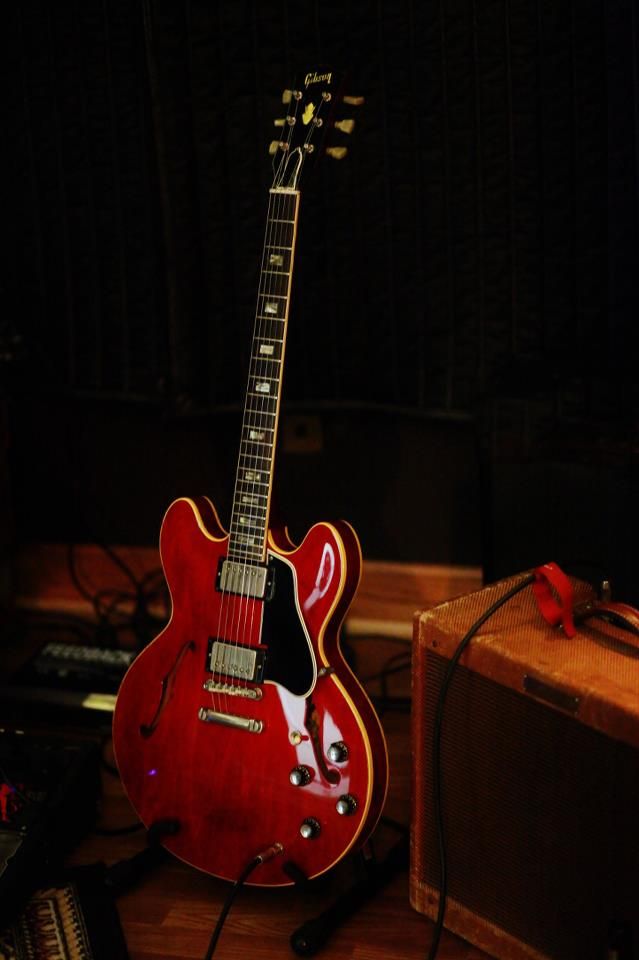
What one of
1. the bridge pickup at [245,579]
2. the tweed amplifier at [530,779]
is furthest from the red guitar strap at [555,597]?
the bridge pickup at [245,579]

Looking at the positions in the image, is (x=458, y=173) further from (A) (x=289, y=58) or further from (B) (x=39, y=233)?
(B) (x=39, y=233)

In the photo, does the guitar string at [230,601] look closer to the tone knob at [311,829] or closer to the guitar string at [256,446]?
the guitar string at [256,446]

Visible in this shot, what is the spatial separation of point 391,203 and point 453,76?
215 mm

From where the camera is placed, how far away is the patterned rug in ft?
4.34

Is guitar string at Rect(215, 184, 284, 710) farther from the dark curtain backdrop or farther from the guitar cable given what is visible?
the dark curtain backdrop

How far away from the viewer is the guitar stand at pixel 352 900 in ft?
4.42

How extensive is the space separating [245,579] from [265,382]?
0.25 m

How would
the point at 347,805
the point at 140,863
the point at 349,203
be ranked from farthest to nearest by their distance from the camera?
the point at 349,203
the point at 140,863
the point at 347,805

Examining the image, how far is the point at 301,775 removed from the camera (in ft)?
4.43

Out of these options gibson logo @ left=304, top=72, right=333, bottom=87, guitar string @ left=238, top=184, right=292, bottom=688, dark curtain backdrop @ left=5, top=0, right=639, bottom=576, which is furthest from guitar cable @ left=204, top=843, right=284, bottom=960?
gibson logo @ left=304, top=72, right=333, bottom=87

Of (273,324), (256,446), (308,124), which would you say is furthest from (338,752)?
(308,124)

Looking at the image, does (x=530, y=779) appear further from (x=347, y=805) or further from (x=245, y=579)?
(x=245, y=579)

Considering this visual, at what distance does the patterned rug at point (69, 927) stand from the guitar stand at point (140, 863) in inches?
0.7

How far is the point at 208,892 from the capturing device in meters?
A: 1.46
